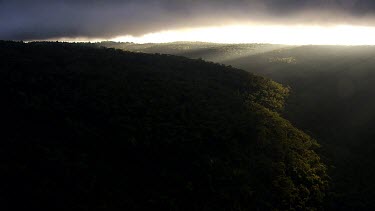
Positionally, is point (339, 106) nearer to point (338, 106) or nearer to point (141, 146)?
point (338, 106)

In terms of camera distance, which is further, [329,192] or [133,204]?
[329,192]

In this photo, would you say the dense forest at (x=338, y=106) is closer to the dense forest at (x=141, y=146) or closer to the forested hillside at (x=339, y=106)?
the forested hillside at (x=339, y=106)

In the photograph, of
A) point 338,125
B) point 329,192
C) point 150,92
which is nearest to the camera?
point 329,192

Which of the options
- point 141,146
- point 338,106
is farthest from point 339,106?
point 141,146

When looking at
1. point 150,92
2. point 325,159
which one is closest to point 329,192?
point 325,159

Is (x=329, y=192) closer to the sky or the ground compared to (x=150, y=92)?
closer to the ground

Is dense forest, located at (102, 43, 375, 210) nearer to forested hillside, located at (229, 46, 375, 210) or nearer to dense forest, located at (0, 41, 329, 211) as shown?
forested hillside, located at (229, 46, 375, 210)

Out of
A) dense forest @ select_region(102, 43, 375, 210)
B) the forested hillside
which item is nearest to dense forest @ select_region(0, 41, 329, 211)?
dense forest @ select_region(102, 43, 375, 210)

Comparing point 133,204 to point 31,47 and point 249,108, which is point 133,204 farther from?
point 31,47
